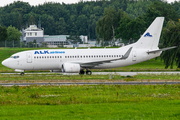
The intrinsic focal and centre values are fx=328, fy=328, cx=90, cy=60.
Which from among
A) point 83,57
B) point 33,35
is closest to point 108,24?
point 83,57

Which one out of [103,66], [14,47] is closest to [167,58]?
[103,66]

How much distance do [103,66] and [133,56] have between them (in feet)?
14.6

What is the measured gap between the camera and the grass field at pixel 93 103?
56.6 ft

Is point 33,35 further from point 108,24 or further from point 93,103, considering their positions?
point 93,103

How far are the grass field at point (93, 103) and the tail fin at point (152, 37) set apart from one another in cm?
1793

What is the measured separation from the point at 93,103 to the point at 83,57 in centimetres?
2324

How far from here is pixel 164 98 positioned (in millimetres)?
22406

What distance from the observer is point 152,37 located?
151ft

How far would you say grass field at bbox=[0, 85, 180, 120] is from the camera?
1725 centimetres

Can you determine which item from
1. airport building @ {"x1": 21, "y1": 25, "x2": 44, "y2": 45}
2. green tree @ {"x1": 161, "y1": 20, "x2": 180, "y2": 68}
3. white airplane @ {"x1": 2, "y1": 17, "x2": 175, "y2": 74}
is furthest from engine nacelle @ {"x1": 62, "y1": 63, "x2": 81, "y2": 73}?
airport building @ {"x1": 21, "y1": 25, "x2": 44, "y2": 45}

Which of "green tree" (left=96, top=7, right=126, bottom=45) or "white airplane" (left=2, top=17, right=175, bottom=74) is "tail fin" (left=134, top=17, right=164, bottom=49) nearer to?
"white airplane" (left=2, top=17, right=175, bottom=74)

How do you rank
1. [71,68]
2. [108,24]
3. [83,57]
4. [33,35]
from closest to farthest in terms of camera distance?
1. [71,68]
2. [83,57]
3. [108,24]
4. [33,35]

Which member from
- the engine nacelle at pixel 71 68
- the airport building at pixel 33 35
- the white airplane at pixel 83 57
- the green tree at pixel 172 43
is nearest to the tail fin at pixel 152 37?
the white airplane at pixel 83 57

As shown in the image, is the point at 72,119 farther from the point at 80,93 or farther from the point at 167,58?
the point at 167,58
